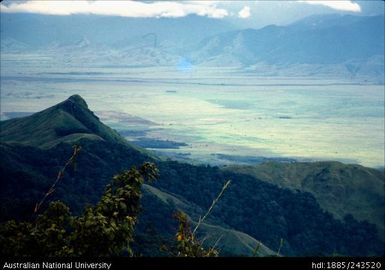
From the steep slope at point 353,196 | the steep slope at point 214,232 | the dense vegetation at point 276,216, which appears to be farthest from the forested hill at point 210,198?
the steep slope at point 353,196

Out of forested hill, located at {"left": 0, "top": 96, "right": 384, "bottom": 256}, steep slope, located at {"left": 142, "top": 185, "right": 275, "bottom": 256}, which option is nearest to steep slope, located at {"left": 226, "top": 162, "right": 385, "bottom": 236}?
forested hill, located at {"left": 0, "top": 96, "right": 384, "bottom": 256}

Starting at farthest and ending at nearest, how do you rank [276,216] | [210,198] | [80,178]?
[210,198] → [276,216] → [80,178]

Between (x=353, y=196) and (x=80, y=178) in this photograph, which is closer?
(x=80, y=178)

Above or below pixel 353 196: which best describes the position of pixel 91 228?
above

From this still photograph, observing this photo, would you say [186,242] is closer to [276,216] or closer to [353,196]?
[276,216]

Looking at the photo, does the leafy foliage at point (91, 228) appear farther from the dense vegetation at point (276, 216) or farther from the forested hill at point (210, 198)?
the dense vegetation at point (276, 216)

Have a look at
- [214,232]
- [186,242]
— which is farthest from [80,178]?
[186,242]

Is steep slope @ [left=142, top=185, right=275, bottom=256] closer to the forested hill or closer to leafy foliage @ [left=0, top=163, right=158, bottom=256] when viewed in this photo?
the forested hill

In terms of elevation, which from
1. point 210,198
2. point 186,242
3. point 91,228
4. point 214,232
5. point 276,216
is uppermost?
point 91,228

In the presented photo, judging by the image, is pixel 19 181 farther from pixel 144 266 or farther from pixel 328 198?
pixel 144 266

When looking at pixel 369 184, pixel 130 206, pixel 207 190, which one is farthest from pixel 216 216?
pixel 130 206

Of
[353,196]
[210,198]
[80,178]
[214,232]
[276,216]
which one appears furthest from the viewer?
[353,196]
